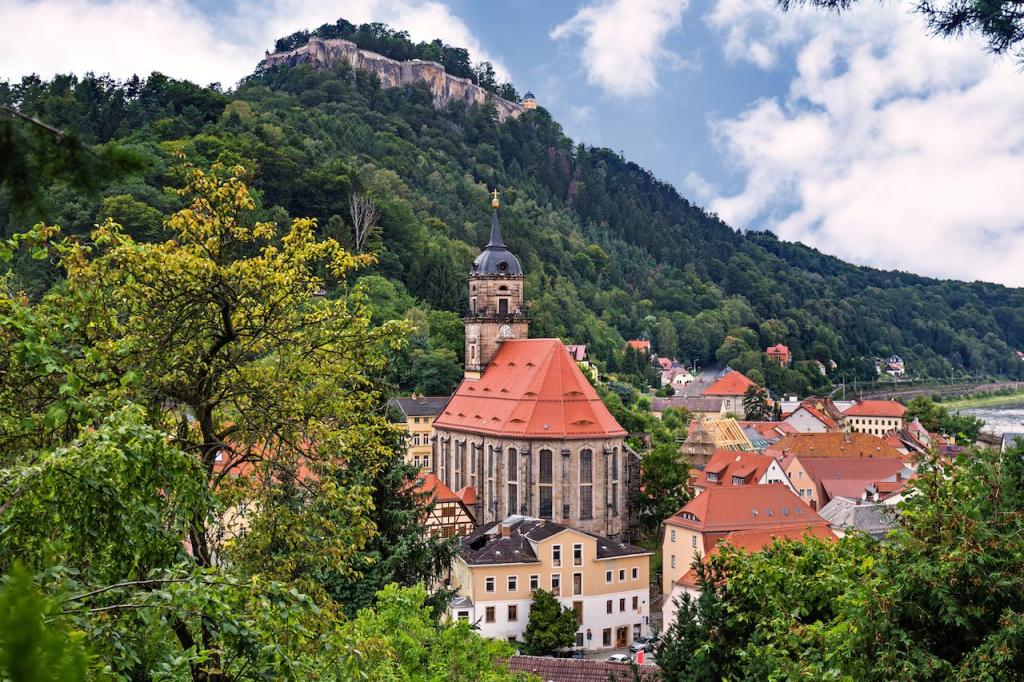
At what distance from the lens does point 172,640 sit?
9.47 meters

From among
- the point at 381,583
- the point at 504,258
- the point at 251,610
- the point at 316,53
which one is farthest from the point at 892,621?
the point at 316,53

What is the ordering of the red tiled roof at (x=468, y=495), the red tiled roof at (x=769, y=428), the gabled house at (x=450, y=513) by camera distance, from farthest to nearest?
the red tiled roof at (x=769, y=428), the red tiled roof at (x=468, y=495), the gabled house at (x=450, y=513)

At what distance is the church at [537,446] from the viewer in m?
49.1

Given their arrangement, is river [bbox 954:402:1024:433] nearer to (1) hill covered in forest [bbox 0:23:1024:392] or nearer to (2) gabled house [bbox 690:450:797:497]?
(1) hill covered in forest [bbox 0:23:1024:392]

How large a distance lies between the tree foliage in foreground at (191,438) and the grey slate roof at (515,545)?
22.8 meters

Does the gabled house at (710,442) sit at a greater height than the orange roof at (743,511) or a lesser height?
greater

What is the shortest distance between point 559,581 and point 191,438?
29.7 m

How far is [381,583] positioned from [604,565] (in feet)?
65.1

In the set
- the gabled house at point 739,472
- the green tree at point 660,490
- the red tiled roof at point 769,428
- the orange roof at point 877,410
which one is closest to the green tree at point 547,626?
the green tree at point 660,490

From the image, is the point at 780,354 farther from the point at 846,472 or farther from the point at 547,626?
the point at 547,626

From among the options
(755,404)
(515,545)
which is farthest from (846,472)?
(755,404)

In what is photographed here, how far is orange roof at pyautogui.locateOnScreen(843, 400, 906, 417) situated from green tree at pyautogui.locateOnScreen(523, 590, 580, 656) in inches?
3115

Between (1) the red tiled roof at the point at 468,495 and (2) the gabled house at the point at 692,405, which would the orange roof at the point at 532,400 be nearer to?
(1) the red tiled roof at the point at 468,495

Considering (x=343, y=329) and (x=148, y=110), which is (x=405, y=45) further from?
(x=343, y=329)
